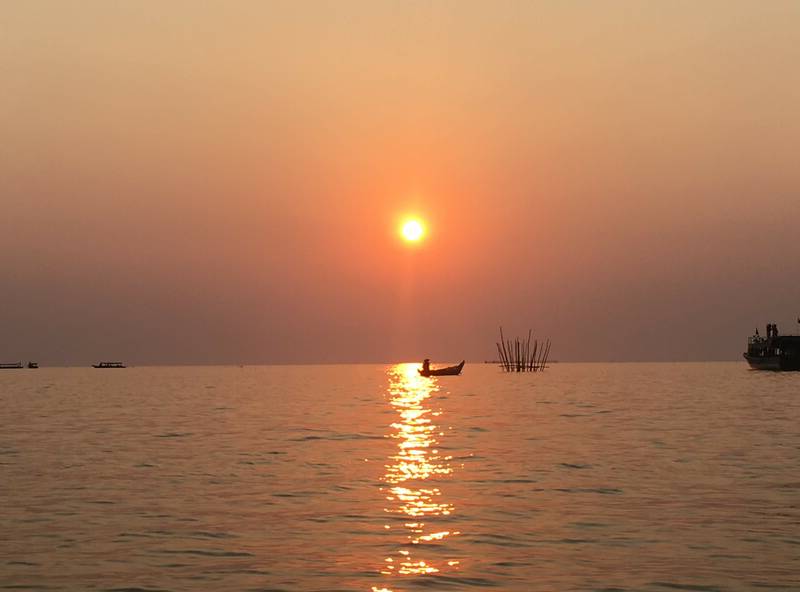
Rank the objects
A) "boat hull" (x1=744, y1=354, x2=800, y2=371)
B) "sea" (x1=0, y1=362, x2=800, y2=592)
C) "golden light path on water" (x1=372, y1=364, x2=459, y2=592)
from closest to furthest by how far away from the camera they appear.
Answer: "sea" (x1=0, y1=362, x2=800, y2=592)
"golden light path on water" (x1=372, y1=364, x2=459, y2=592)
"boat hull" (x1=744, y1=354, x2=800, y2=371)

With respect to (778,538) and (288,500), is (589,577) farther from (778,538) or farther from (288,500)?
(288,500)

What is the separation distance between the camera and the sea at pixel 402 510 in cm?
1975

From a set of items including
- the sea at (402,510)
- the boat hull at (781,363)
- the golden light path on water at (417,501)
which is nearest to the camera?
the sea at (402,510)

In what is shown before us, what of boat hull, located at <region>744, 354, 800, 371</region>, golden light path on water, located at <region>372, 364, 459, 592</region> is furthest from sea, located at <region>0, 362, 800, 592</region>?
boat hull, located at <region>744, 354, 800, 371</region>

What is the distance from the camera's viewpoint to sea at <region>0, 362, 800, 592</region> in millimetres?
19750

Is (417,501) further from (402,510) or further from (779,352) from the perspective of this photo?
(779,352)

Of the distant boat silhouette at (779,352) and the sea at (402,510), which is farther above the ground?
the distant boat silhouette at (779,352)

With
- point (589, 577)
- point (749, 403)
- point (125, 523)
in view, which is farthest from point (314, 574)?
point (749, 403)

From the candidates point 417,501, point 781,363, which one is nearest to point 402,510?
point 417,501

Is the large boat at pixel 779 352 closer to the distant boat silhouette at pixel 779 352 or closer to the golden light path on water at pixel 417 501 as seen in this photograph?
the distant boat silhouette at pixel 779 352

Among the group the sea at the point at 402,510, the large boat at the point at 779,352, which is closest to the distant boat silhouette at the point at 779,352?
the large boat at the point at 779,352

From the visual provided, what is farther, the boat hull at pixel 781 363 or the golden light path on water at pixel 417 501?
the boat hull at pixel 781 363

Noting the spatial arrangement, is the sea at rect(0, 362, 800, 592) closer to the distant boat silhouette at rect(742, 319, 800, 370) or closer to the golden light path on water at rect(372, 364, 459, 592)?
the golden light path on water at rect(372, 364, 459, 592)

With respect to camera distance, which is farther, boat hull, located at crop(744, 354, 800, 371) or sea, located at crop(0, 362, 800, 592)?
boat hull, located at crop(744, 354, 800, 371)
